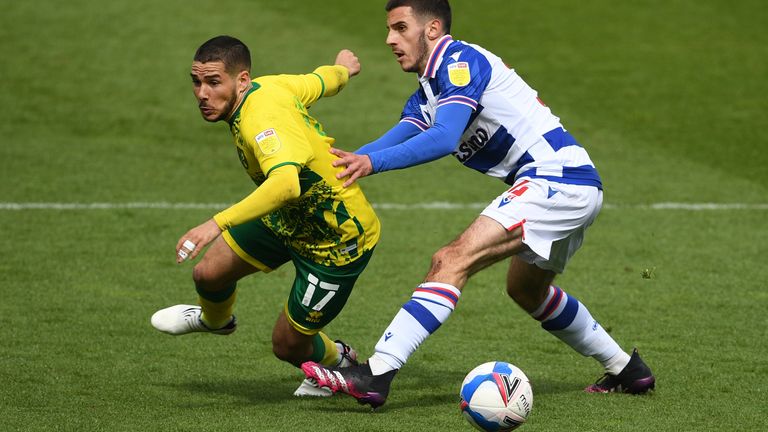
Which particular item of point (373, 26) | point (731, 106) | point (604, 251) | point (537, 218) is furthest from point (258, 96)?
point (373, 26)

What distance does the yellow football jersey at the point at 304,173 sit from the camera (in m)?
5.59

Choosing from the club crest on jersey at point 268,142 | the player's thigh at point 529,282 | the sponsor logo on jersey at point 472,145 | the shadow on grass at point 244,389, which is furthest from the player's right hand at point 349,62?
the shadow on grass at point 244,389

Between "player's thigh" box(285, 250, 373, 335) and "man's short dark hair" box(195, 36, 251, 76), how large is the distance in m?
1.07

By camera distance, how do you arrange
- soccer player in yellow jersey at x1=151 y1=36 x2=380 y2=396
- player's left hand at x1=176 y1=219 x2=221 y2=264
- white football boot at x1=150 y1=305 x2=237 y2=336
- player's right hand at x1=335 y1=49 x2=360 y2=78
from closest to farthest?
player's left hand at x1=176 y1=219 x2=221 y2=264 → soccer player in yellow jersey at x1=151 y1=36 x2=380 y2=396 → white football boot at x1=150 y1=305 x2=237 y2=336 → player's right hand at x1=335 y1=49 x2=360 y2=78

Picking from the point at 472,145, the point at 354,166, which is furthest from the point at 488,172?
the point at 354,166

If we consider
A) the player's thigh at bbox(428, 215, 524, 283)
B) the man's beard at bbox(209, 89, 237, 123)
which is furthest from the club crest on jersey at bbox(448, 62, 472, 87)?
the man's beard at bbox(209, 89, 237, 123)

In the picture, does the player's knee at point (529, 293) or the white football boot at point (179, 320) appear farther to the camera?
the white football boot at point (179, 320)

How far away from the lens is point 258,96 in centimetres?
580

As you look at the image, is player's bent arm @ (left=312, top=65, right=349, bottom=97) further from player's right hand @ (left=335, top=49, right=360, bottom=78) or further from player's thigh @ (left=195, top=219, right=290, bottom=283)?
player's thigh @ (left=195, top=219, right=290, bottom=283)

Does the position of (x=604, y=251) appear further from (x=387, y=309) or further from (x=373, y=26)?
(x=373, y=26)

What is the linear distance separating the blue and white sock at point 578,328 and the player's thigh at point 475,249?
765mm

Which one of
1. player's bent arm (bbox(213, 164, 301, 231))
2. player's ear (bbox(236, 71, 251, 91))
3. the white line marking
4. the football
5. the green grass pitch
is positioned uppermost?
player's ear (bbox(236, 71, 251, 91))

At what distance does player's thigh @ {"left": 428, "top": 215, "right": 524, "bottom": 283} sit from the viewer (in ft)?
18.6

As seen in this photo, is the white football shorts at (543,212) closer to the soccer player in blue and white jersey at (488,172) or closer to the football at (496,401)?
the soccer player in blue and white jersey at (488,172)
